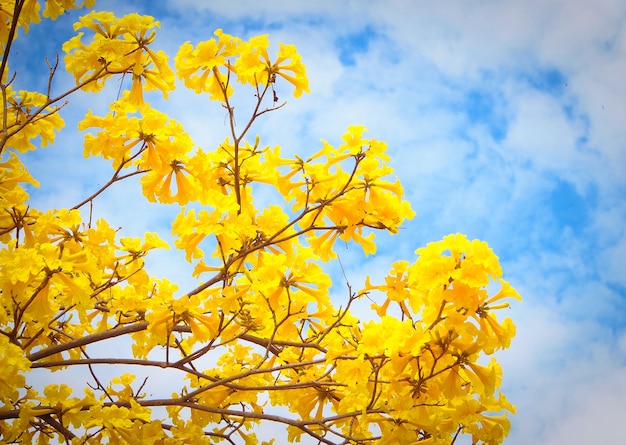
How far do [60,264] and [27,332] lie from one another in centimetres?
151

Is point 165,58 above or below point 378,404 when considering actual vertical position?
above

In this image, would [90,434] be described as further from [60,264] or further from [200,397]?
[60,264]

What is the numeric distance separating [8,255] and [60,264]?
289 mm

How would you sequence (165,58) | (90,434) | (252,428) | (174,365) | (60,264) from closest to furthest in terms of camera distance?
(60,264)
(174,365)
(90,434)
(165,58)
(252,428)

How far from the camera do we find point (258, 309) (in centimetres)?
331

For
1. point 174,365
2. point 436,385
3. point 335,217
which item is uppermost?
point 335,217

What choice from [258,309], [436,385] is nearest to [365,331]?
[436,385]

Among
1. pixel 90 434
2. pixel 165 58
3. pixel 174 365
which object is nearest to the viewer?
pixel 174 365

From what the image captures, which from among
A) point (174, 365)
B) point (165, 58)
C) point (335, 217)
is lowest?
point (174, 365)

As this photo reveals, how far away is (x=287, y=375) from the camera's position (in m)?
4.16

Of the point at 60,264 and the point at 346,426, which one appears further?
the point at 346,426

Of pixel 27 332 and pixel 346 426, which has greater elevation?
pixel 27 332

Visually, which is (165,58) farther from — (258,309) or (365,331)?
(365,331)

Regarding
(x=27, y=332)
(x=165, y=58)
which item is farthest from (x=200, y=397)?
(x=165, y=58)
